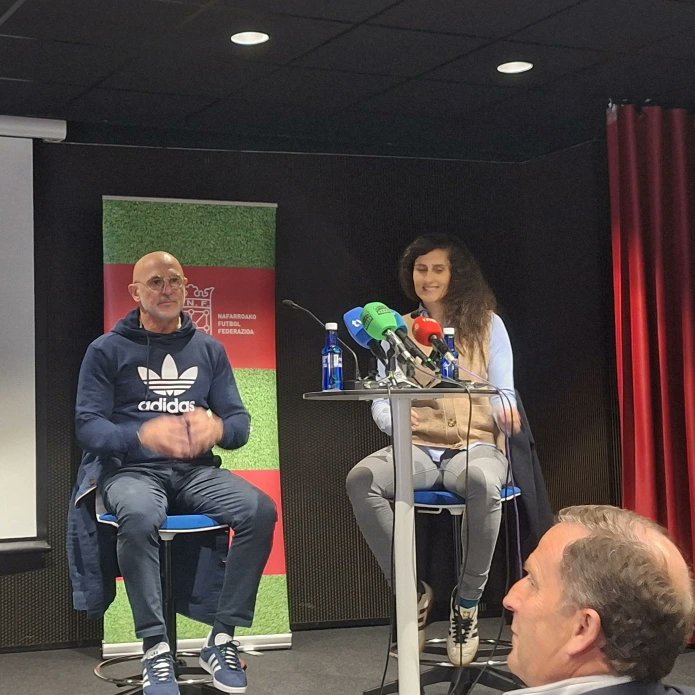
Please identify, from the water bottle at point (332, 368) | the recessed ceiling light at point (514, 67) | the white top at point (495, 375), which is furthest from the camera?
the recessed ceiling light at point (514, 67)

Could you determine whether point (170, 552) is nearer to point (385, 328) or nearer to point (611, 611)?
point (385, 328)

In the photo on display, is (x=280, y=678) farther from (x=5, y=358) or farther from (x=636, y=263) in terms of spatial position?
(x=636, y=263)

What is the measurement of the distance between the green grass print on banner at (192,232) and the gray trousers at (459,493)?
1532mm

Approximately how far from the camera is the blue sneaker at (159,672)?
339 centimetres

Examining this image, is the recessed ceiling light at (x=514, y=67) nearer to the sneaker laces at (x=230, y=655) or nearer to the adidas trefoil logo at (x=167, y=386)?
the adidas trefoil logo at (x=167, y=386)

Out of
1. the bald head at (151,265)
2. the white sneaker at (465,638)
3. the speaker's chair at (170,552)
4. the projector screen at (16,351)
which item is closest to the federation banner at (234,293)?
the projector screen at (16,351)

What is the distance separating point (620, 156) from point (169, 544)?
8.32 ft

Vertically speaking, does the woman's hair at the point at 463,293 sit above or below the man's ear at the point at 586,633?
above

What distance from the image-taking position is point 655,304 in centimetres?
472

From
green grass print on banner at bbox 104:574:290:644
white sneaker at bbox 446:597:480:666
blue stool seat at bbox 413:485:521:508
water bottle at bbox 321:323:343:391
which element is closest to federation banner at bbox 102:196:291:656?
green grass print on banner at bbox 104:574:290:644

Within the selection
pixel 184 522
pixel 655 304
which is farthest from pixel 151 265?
pixel 655 304

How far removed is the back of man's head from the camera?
1.22 meters

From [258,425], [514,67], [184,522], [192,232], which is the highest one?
→ [514,67]

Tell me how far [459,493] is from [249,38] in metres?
1.67
